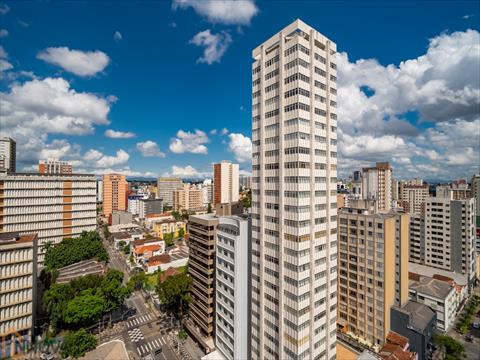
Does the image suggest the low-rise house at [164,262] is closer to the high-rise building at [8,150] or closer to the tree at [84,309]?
the tree at [84,309]

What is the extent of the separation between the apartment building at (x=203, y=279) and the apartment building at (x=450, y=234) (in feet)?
293

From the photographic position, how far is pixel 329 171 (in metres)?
45.3

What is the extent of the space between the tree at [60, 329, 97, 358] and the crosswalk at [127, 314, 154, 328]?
54.0 ft

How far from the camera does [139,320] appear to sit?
226 ft

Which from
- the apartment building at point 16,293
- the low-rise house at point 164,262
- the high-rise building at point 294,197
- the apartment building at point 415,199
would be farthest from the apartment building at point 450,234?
the apartment building at point 16,293

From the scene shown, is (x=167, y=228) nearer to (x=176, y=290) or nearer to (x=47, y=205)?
(x=47, y=205)

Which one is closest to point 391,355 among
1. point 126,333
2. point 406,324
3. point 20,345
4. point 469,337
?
point 406,324

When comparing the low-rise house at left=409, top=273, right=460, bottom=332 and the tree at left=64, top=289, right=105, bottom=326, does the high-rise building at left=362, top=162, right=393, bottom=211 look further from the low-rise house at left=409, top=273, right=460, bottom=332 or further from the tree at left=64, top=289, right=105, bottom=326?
the tree at left=64, top=289, right=105, bottom=326

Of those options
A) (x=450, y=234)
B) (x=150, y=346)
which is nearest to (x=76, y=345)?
(x=150, y=346)

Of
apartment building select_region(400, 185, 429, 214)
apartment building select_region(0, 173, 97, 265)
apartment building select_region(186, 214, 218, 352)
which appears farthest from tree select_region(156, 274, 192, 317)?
apartment building select_region(400, 185, 429, 214)

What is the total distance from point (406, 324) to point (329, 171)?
1712 inches

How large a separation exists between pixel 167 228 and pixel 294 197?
12930cm

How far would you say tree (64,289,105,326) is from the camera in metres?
55.1

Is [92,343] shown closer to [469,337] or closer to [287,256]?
[287,256]
